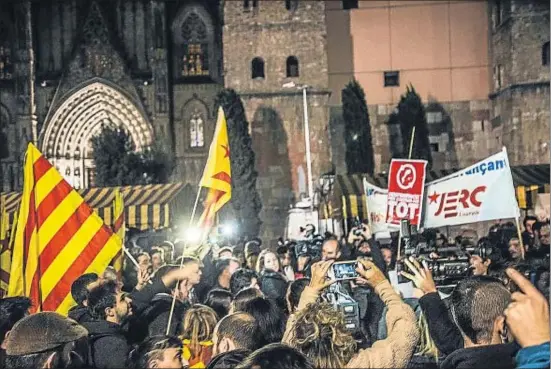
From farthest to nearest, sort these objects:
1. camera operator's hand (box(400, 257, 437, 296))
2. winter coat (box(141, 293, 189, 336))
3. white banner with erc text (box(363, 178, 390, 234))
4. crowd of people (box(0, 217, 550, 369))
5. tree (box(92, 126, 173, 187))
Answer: tree (box(92, 126, 173, 187)) < white banner with erc text (box(363, 178, 390, 234)) < winter coat (box(141, 293, 189, 336)) < camera operator's hand (box(400, 257, 437, 296)) < crowd of people (box(0, 217, 550, 369))

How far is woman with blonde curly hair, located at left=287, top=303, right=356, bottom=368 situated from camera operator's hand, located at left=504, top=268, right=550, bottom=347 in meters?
0.99

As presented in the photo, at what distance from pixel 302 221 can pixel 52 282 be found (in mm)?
16851

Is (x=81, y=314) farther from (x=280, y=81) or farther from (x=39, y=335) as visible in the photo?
(x=280, y=81)

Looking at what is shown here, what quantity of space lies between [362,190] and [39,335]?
664 inches

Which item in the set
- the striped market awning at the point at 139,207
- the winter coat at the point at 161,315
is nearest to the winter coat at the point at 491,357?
the winter coat at the point at 161,315

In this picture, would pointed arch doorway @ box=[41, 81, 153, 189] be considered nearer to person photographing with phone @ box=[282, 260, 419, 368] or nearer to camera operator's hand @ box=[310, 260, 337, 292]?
camera operator's hand @ box=[310, 260, 337, 292]

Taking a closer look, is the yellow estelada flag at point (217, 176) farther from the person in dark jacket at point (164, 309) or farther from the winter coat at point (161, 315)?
the winter coat at point (161, 315)

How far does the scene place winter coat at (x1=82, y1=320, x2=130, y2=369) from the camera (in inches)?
184

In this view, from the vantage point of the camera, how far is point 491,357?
3654 mm

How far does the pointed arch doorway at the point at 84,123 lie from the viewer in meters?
32.6

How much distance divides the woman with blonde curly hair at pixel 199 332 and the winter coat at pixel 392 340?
0.61 metres

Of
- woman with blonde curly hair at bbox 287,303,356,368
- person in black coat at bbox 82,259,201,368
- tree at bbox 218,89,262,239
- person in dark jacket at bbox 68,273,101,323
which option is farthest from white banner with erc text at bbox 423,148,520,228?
tree at bbox 218,89,262,239

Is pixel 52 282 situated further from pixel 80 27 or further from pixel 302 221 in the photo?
pixel 80 27

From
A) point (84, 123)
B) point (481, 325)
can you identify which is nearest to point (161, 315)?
point (481, 325)
